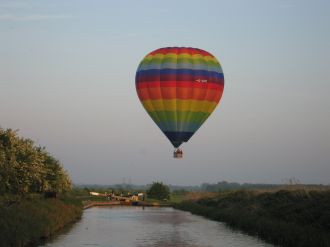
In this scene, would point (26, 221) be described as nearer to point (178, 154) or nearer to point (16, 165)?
point (16, 165)

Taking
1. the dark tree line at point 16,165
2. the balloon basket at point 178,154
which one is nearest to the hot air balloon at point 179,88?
the balloon basket at point 178,154

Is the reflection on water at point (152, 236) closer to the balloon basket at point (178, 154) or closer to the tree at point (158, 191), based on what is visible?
the balloon basket at point (178, 154)

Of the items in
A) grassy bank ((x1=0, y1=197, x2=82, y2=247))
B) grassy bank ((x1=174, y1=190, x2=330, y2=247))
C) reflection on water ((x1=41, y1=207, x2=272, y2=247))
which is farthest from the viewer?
reflection on water ((x1=41, y1=207, x2=272, y2=247))

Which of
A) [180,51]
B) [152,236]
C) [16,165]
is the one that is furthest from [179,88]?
[16,165]

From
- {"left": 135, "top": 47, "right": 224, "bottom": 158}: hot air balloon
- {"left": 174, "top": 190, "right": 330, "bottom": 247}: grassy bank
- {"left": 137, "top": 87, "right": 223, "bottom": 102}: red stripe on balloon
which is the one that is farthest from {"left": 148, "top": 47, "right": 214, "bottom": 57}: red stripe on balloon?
{"left": 174, "top": 190, "right": 330, "bottom": 247}: grassy bank

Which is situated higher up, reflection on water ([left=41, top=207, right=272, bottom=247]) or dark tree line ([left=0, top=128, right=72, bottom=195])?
dark tree line ([left=0, top=128, right=72, bottom=195])

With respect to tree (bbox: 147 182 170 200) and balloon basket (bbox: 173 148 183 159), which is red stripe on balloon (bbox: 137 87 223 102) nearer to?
balloon basket (bbox: 173 148 183 159)

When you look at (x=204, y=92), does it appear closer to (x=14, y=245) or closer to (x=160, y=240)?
(x=160, y=240)
